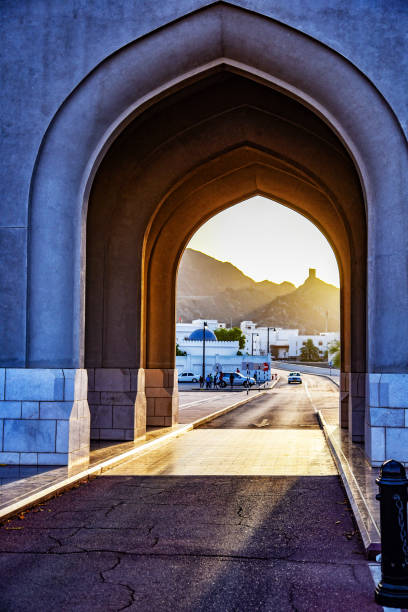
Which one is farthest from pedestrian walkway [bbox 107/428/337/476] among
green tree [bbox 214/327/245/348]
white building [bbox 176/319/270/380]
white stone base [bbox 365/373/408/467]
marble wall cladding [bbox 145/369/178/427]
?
green tree [bbox 214/327/245/348]

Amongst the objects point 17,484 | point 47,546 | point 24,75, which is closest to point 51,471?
point 17,484

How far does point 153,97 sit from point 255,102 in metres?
3.62

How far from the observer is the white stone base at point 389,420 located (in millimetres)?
10664

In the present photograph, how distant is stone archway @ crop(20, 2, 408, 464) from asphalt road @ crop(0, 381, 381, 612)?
2162 millimetres

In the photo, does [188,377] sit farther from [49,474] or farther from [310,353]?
[310,353]

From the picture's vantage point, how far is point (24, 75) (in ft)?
38.5

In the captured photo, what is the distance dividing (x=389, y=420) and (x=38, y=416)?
5540mm

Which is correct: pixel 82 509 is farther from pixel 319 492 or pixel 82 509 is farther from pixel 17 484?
pixel 319 492

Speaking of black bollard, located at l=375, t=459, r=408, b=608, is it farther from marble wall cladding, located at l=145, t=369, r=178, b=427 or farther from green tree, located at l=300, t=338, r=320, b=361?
green tree, located at l=300, t=338, r=320, b=361

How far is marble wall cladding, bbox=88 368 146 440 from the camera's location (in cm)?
1545

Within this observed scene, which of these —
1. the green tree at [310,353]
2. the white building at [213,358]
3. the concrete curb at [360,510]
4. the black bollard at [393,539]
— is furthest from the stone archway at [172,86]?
the green tree at [310,353]

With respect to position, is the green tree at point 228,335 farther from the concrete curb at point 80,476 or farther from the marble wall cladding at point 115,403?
the marble wall cladding at point 115,403

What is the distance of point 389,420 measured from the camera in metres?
10.8

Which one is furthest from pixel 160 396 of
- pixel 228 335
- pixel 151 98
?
pixel 228 335
